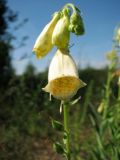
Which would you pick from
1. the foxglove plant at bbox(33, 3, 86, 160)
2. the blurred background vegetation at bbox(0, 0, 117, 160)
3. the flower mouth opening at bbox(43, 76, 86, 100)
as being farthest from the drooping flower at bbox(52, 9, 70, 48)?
the blurred background vegetation at bbox(0, 0, 117, 160)

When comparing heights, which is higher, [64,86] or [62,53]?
[62,53]

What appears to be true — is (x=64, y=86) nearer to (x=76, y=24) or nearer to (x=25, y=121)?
(x=76, y=24)

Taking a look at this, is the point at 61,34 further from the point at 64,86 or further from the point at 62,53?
the point at 64,86

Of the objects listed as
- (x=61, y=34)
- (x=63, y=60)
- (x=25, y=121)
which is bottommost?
(x=25, y=121)

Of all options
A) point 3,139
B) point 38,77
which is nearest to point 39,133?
point 3,139

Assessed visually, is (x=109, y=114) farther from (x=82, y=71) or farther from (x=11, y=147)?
(x=82, y=71)

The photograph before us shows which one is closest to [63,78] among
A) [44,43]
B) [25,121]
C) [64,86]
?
[64,86]

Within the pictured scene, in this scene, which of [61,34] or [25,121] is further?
[25,121]

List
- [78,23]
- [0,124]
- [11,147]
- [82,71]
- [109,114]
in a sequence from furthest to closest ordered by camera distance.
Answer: [82,71] → [0,124] → [11,147] → [109,114] → [78,23]
